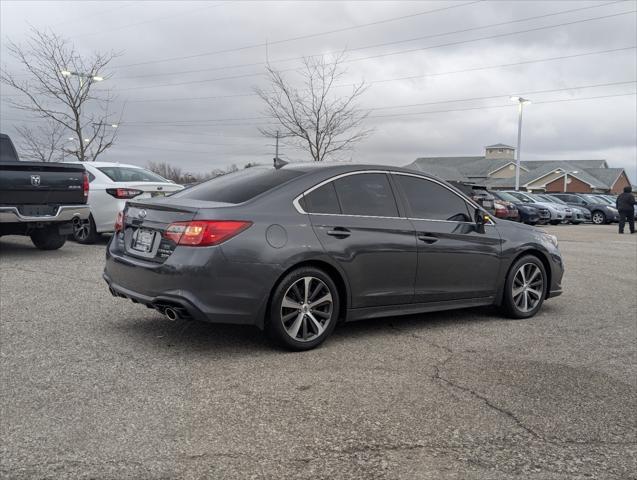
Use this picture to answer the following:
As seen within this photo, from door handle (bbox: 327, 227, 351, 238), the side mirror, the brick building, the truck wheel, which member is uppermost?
the brick building

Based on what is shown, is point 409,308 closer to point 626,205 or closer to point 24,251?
point 24,251

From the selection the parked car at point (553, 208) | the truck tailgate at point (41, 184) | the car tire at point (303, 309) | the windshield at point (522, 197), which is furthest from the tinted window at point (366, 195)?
the windshield at point (522, 197)

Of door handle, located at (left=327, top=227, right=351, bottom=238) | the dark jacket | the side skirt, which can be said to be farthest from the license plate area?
the dark jacket

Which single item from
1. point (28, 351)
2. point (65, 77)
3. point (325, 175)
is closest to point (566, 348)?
point (325, 175)

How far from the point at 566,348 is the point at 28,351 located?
446cm

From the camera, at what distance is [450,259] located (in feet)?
18.9

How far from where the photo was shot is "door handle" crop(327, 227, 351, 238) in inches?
195

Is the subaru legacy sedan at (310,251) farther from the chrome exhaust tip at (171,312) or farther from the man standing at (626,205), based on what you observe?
the man standing at (626,205)

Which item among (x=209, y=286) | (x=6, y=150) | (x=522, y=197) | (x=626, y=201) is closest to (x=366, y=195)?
(x=209, y=286)

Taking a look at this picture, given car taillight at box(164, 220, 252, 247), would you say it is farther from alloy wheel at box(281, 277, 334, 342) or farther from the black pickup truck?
the black pickup truck

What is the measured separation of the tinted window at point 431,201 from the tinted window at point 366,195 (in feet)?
0.71

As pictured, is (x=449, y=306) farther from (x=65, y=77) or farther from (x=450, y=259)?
(x=65, y=77)

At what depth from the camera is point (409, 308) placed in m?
5.50

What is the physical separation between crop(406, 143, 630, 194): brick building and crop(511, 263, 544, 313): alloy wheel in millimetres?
67702
